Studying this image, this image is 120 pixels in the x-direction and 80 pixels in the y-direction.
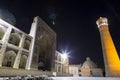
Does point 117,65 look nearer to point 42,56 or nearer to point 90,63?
point 90,63

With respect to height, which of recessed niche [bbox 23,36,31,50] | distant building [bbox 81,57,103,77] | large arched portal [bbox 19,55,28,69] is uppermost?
recessed niche [bbox 23,36,31,50]

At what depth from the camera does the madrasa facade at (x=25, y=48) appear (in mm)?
13713

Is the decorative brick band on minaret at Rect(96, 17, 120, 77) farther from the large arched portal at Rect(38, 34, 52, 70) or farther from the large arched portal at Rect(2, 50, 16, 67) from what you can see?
the large arched portal at Rect(2, 50, 16, 67)

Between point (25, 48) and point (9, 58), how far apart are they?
10.8 ft

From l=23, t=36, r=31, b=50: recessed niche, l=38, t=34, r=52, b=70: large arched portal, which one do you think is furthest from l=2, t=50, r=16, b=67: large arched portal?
l=38, t=34, r=52, b=70: large arched portal

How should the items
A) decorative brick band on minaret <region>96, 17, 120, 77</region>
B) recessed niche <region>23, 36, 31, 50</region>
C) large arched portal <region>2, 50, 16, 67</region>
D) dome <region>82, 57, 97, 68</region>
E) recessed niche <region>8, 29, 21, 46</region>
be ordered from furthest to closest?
1. dome <region>82, 57, 97, 68</region>
2. decorative brick band on minaret <region>96, 17, 120, 77</region>
3. recessed niche <region>23, 36, 31, 50</region>
4. recessed niche <region>8, 29, 21, 46</region>
5. large arched portal <region>2, 50, 16, 67</region>

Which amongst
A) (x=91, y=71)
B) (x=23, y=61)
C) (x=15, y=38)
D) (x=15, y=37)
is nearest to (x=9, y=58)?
(x=23, y=61)

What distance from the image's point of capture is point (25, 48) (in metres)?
17.8

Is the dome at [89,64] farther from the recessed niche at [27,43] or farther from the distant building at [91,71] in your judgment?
the recessed niche at [27,43]

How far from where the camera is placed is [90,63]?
43.1 metres

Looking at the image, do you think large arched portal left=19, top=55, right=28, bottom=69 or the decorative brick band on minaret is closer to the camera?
large arched portal left=19, top=55, right=28, bottom=69

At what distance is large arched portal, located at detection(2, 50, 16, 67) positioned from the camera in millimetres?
14609

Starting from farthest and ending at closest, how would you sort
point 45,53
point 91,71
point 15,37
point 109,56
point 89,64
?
1. point 89,64
2. point 91,71
3. point 109,56
4. point 45,53
5. point 15,37

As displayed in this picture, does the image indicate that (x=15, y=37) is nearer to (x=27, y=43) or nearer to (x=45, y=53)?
(x=27, y=43)
